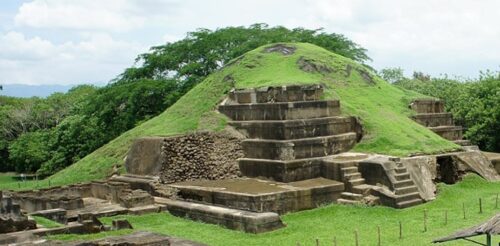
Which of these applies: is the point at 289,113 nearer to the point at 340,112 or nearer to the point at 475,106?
the point at 340,112

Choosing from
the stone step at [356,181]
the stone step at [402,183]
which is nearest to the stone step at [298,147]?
the stone step at [356,181]

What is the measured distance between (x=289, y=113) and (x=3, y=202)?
7864 millimetres

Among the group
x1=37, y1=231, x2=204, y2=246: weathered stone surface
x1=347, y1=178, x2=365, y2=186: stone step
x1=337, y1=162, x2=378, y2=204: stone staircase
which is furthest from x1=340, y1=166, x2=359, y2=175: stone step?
x1=37, y1=231, x2=204, y2=246: weathered stone surface

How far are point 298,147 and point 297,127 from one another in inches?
24.9

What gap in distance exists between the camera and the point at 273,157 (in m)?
16.4

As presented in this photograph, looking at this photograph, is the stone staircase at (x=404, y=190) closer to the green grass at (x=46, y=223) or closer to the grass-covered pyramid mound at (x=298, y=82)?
the grass-covered pyramid mound at (x=298, y=82)

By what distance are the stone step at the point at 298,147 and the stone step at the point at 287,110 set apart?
76cm

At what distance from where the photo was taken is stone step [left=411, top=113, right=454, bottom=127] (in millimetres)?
20438

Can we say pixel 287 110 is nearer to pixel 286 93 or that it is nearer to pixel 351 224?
pixel 286 93

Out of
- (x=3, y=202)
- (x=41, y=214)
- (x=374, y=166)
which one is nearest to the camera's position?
(x=3, y=202)

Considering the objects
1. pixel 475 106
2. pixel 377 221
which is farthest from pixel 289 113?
pixel 475 106

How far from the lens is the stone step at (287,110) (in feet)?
55.1

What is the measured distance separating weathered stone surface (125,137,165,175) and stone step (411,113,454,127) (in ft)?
28.7

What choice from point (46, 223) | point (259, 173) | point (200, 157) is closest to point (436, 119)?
point (259, 173)
